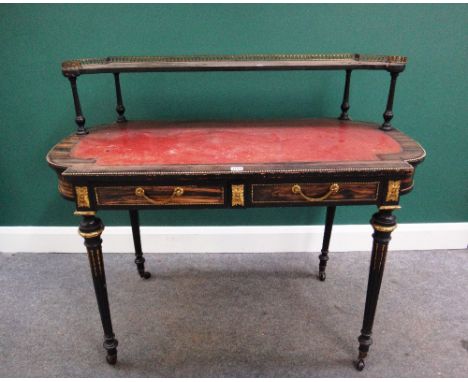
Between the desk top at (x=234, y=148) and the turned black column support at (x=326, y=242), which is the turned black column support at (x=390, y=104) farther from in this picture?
the turned black column support at (x=326, y=242)

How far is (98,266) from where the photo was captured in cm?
148

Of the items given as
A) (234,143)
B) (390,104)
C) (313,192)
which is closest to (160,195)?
(234,143)

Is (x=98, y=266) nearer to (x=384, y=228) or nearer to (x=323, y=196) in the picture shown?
(x=323, y=196)

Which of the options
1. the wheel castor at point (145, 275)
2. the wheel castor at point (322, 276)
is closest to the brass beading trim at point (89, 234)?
the wheel castor at point (145, 275)

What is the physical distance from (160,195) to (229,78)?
1006mm

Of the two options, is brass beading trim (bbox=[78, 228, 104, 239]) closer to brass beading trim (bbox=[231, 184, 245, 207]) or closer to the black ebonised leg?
brass beading trim (bbox=[231, 184, 245, 207])

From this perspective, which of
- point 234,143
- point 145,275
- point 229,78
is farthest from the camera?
point 145,275

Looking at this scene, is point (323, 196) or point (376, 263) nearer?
point (323, 196)

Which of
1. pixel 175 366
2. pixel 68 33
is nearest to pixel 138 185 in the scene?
pixel 175 366

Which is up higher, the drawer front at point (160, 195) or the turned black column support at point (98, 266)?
the drawer front at point (160, 195)

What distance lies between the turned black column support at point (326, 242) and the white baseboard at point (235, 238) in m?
0.22

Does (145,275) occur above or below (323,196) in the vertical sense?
below

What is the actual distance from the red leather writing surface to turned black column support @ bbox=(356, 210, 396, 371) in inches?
9.4

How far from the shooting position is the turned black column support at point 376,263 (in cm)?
142
